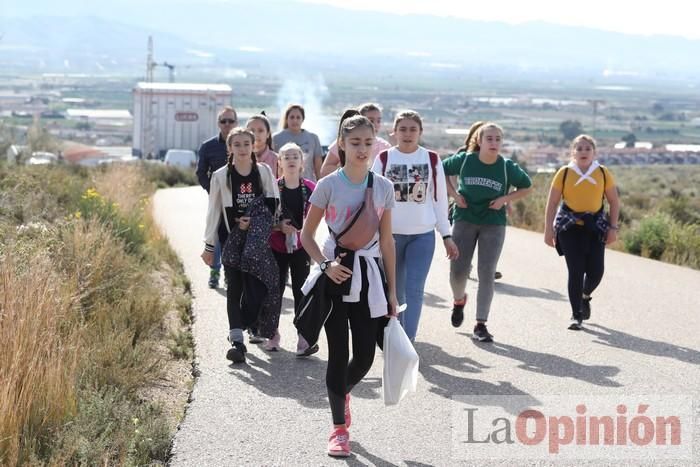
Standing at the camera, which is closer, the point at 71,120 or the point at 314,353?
the point at 314,353

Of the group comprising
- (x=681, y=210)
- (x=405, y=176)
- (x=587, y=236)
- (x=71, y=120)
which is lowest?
(x=71, y=120)

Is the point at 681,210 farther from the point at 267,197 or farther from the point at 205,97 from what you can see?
the point at 205,97

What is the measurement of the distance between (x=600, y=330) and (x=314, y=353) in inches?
110

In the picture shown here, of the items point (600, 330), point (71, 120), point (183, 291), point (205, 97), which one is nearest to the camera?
point (600, 330)

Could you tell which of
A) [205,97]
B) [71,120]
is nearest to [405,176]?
[205,97]

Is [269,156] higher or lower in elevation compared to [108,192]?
higher

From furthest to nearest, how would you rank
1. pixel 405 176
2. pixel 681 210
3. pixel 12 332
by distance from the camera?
pixel 681 210, pixel 405 176, pixel 12 332

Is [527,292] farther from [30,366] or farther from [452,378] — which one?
[30,366]

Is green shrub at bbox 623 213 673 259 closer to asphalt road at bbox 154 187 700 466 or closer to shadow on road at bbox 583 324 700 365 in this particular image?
asphalt road at bbox 154 187 700 466

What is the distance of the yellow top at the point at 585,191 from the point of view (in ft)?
34.1

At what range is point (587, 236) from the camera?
10492 mm

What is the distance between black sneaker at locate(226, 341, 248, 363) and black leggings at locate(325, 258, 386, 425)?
7.19 feet

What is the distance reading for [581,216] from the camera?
10391mm

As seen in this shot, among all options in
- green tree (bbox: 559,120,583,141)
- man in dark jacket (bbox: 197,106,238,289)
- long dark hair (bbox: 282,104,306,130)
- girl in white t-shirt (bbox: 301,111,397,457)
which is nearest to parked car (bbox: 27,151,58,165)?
man in dark jacket (bbox: 197,106,238,289)
